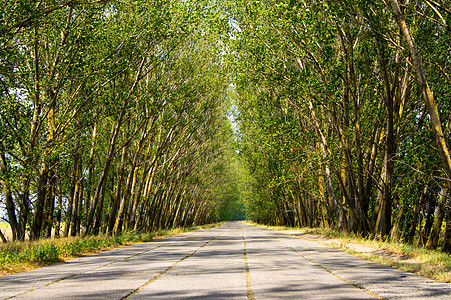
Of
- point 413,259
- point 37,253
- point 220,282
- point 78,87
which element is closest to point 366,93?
point 413,259

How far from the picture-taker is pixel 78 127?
16391mm

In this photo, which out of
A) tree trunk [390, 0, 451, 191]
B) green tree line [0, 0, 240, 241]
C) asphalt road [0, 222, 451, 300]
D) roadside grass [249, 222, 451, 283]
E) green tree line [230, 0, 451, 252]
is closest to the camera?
asphalt road [0, 222, 451, 300]

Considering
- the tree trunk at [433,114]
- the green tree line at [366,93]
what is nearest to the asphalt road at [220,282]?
the tree trunk at [433,114]

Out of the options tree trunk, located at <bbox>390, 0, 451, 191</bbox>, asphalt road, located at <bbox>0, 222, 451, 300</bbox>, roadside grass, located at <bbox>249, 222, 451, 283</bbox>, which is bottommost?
roadside grass, located at <bbox>249, 222, 451, 283</bbox>

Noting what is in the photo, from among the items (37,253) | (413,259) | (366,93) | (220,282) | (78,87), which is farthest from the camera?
(366,93)

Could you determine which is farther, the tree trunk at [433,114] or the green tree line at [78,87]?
the green tree line at [78,87]

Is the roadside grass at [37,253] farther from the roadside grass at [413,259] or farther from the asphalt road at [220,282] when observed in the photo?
the roadside grass at [413,259]

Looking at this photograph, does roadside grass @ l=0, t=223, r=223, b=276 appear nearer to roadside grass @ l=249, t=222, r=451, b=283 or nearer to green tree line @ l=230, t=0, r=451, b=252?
roadside grass @ l=249, t=222, r=451, b=283

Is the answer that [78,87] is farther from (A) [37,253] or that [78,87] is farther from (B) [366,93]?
(B) [366,93]

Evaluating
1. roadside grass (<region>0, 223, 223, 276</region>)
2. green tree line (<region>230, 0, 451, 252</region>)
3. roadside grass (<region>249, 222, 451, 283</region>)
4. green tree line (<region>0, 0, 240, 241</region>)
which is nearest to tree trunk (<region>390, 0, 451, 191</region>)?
roadside grass (<region>249, 222, 451, 283</region>)

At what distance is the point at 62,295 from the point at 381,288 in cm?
463

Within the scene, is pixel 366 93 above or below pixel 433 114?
above

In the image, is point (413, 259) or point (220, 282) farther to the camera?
point (413, 259)

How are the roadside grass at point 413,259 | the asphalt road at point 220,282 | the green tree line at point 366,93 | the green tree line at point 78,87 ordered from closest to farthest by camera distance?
the asphalt road at point 220,282 → the roadside grass at point 413,259 → the green tree line at point 78,87 → the green tree line at point 366,93
